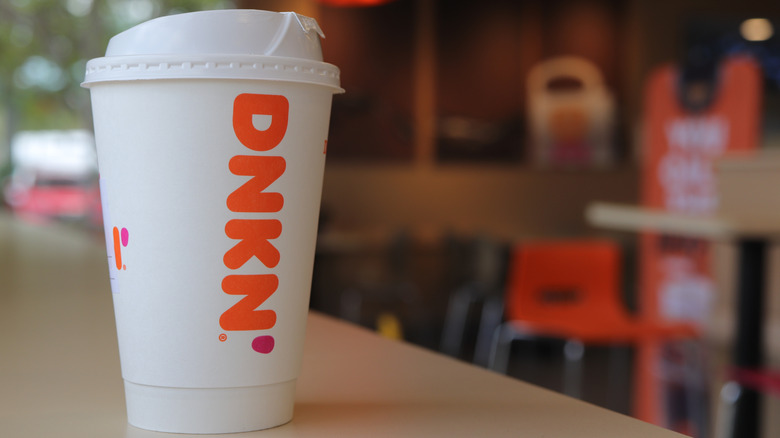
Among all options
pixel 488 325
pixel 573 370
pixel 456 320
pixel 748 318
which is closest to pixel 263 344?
pixel 748 318

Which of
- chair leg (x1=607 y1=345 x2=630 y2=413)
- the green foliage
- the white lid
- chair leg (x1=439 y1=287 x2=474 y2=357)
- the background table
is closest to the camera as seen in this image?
the white lid

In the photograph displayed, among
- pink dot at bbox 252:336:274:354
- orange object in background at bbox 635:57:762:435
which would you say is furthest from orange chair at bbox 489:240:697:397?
pink dot at bbox 252:336:274:354

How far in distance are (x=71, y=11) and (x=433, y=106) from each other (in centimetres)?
→ 326

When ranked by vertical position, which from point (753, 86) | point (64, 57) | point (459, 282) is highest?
point (64, 57)

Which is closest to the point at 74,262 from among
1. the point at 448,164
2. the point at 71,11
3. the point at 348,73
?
the point at 348,73

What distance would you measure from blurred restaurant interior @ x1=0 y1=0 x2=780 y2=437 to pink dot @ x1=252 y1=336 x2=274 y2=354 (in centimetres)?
532

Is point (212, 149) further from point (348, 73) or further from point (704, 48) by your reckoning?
point (704, 48)

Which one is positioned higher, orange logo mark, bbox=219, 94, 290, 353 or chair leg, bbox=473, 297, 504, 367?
orange logo mark, bbox=219, 94, 290, 353

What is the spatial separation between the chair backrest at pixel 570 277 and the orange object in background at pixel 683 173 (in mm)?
356

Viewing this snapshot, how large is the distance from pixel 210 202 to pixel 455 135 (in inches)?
277

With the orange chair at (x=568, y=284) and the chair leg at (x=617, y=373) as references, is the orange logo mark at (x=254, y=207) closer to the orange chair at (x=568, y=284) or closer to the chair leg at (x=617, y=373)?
the orange chair at (x=568, y=284)

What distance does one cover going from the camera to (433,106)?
24.1 ft

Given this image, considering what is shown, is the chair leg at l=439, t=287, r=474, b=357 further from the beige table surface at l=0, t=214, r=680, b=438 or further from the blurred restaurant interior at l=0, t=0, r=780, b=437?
the beige table surface at l=0, t=214, r=680, b=438

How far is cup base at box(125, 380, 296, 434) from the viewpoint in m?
0.46
